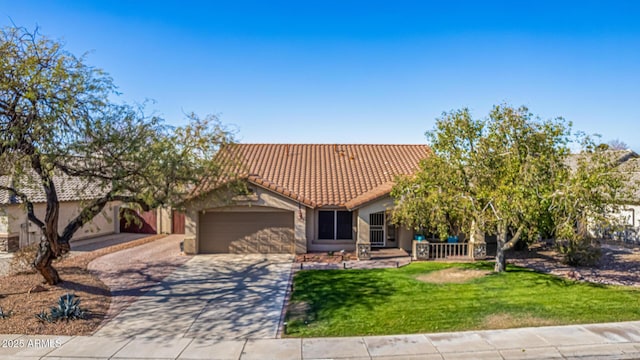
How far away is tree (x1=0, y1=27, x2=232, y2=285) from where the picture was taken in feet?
35.5

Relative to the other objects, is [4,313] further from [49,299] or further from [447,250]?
[447,250]

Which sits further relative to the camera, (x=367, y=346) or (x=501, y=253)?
(x=501, y=253)

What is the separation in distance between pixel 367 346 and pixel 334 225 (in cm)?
1220

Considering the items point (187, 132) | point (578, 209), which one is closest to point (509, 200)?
point (578, 209)

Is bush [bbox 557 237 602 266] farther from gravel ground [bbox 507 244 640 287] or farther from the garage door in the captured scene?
the garage door

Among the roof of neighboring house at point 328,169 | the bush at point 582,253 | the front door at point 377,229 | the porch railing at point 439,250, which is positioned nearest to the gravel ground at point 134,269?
the roof of neighboring house at point 328,169

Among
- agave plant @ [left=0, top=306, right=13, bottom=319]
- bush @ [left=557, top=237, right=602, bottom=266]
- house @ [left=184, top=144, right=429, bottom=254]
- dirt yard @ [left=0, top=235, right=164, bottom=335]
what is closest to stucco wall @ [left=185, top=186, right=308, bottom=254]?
house @ [left=184, top=144, right=429, bottom=254]

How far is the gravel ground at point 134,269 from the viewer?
13406mm

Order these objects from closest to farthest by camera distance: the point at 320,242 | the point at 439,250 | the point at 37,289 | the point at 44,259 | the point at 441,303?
the point at 441,303, the point at 37,289, the point at 44,259, the point at 439,250, the point at 320,242

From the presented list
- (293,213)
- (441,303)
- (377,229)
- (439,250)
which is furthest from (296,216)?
(441,303)

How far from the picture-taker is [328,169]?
24.4m

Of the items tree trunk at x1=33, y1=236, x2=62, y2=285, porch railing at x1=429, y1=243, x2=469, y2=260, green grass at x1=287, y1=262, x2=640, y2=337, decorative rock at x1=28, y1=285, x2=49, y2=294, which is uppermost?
tree trunk at x1=33, y1=236, x2=62, y2=285

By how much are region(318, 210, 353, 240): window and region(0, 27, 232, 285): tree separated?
9.11 metres

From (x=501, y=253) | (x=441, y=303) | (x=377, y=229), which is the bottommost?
(x=441, y=303)
